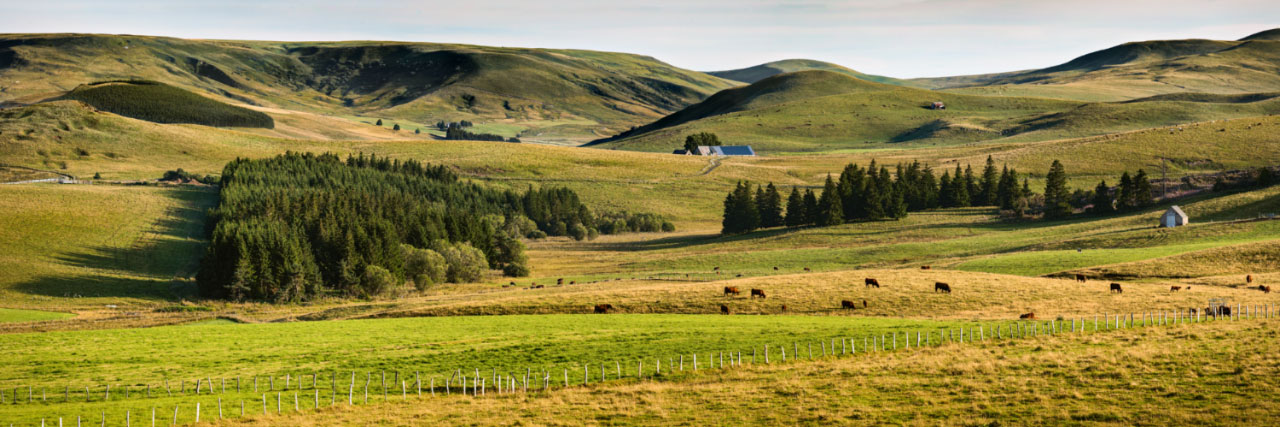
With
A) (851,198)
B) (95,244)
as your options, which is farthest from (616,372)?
(851,198)

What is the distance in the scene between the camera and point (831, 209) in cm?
14788

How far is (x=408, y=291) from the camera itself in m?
103

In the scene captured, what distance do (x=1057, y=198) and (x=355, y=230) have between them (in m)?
92.3

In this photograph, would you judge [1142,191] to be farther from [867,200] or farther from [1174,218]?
[867,200]

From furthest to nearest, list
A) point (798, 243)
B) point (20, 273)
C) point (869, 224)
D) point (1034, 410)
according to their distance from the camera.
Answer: point (869, 224), point (798, 243), point (20, 273), point (1034, 410)

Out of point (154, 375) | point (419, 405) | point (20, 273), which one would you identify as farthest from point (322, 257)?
point (419, 405)

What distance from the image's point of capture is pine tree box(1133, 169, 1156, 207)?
131625 mm

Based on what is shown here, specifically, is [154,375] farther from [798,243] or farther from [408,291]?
[798,243]

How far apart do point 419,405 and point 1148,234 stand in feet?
293

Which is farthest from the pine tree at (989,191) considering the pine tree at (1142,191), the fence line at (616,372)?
the fence line at (616,372)

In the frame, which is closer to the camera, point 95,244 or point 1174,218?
point 1174,218

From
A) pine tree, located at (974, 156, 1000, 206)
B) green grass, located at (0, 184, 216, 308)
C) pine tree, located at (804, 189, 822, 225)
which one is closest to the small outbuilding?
pine tree, located at (974, 156, 1000, 206)

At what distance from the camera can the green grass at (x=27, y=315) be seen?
80031mm

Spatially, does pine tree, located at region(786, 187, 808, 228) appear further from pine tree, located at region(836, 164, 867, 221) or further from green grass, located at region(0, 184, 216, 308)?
green grass, located at region(0, 184, 216, 308)
